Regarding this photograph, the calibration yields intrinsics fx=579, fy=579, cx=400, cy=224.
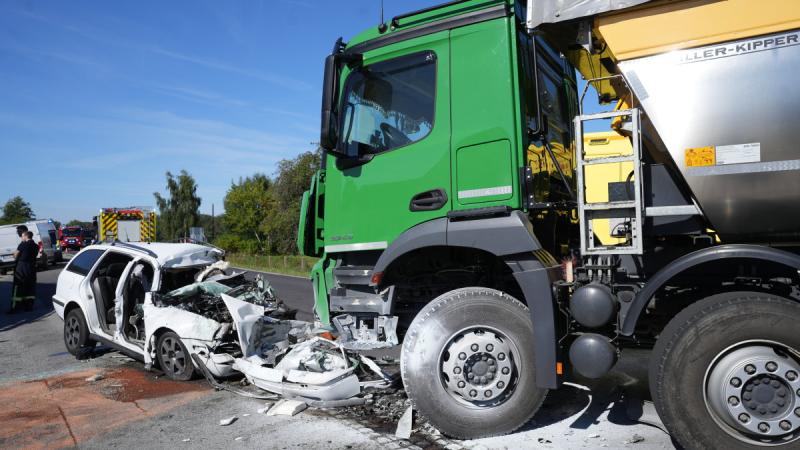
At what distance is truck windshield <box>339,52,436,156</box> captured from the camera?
4520mm

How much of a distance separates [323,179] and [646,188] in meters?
2.67

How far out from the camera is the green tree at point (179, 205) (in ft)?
230

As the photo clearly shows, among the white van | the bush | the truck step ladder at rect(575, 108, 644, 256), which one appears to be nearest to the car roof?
the truck step ladder at rect(575, 108, 644, 256)

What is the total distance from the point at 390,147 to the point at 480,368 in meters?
1.85

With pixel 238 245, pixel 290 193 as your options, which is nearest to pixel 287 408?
pixel 290 193

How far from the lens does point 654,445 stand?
4004mm

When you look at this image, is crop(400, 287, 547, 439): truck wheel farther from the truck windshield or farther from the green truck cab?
the truck windshield

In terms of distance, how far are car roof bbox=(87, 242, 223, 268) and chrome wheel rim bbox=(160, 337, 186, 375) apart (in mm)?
1035

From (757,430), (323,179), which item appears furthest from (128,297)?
(757,430)

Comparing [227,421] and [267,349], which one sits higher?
[267,349]

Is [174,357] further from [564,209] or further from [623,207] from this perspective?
[623,207]

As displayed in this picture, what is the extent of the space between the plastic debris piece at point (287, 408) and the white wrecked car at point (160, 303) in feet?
3.19

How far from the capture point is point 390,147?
183 inches

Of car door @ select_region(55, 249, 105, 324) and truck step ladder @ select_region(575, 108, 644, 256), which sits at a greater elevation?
truck step ladder @ select_region(575, 108, 644, 256)
